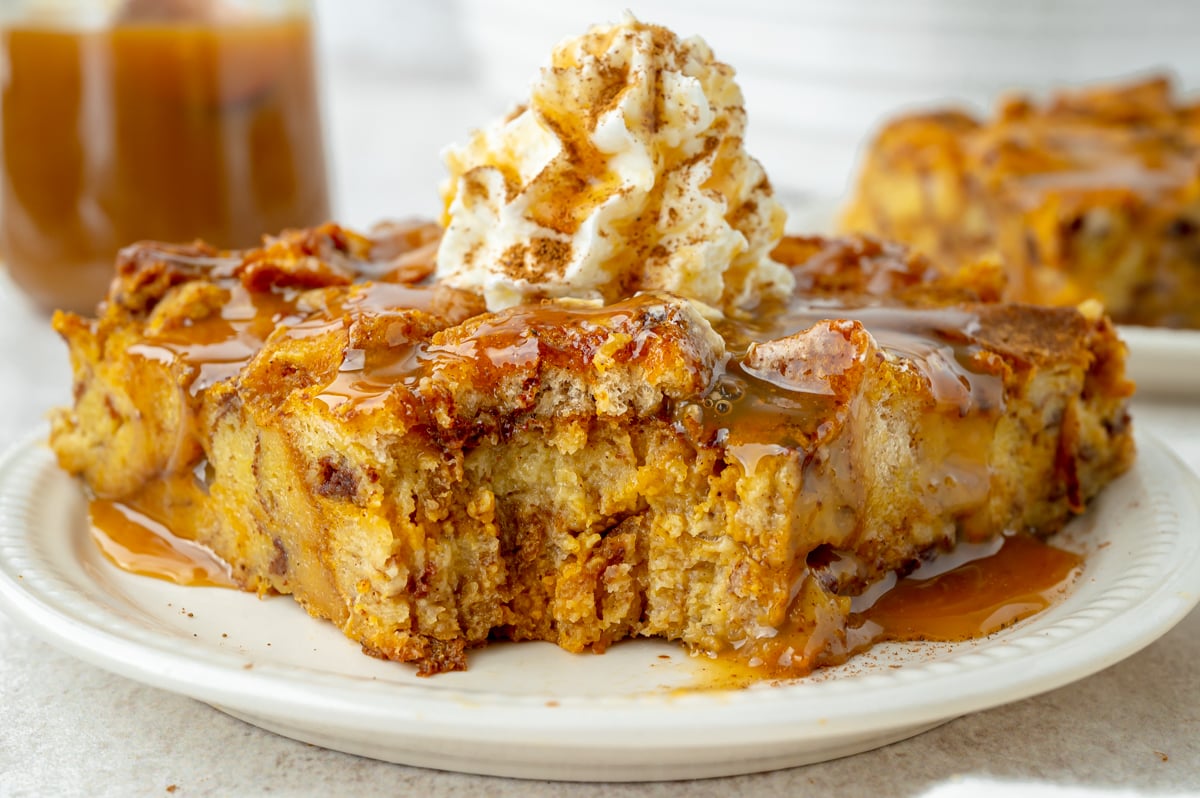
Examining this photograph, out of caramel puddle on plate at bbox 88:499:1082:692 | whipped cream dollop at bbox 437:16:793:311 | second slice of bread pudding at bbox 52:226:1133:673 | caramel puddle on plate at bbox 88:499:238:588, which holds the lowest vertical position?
caramel puddle on plate at bbox 88:499:238:588

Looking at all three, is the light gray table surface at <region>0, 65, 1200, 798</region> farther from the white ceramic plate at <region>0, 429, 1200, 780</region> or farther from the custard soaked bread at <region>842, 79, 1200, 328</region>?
the custard soaked bread at <region>842, 79, 1200, 328</region>

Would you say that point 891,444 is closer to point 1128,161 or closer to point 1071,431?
point 1071,431

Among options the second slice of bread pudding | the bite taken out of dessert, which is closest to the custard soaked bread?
the bite taken out of dessert

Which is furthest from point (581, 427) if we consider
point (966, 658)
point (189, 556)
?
point (189, 556)

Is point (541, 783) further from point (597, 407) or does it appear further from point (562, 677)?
point (597, 407)

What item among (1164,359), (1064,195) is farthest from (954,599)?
(1064,195)

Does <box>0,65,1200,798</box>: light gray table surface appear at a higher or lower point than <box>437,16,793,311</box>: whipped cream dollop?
lower
